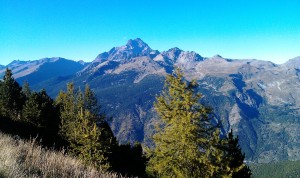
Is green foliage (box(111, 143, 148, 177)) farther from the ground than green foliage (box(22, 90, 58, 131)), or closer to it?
closer to it

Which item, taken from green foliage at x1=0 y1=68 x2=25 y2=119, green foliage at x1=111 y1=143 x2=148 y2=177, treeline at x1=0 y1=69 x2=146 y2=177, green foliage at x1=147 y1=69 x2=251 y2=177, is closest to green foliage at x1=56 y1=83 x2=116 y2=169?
treeline at x1=0 y1=69 x2=146 y2=177

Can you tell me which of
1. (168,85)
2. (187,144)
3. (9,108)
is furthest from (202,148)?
(9,108)

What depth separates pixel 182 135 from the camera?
2702cm


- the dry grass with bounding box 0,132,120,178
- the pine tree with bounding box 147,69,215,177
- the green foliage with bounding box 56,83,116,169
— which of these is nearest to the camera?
the dry grass with bounding box 0,132,120,178

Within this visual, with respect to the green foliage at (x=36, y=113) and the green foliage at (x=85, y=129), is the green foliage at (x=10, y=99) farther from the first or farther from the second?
the green foliage at (x=85, y=129)

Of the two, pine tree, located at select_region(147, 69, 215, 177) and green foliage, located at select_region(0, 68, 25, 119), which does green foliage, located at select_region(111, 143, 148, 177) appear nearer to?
green foliage, located at select_region(0, 68, 25, 119)

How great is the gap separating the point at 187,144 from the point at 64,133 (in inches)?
1310

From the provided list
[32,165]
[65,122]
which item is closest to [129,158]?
[65,122]

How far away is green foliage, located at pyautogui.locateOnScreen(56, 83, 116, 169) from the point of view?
36.3 meters

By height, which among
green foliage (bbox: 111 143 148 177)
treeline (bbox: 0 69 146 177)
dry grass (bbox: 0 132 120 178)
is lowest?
green foliage (bbox: 111 143 148 177)

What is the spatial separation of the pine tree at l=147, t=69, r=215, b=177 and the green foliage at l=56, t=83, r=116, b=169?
543cm

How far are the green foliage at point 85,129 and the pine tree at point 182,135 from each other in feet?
17.8

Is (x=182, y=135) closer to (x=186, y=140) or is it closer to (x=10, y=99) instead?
(x=186, y=140)

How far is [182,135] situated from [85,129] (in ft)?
59.4
